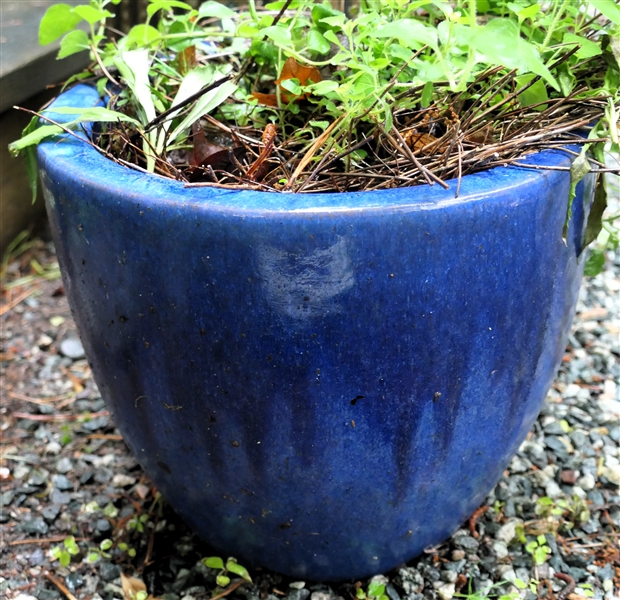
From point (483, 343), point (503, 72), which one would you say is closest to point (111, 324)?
point (483, 343)

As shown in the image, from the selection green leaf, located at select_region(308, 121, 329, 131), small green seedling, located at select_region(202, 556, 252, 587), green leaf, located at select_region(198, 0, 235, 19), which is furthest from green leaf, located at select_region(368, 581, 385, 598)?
green leaf, located at select_region(198, 0, 235, 19)

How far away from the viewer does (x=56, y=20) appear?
110cm

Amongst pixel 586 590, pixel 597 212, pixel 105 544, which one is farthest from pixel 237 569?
pixel 597 212

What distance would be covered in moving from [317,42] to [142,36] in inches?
13.6

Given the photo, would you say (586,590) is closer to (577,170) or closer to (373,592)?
(373,592)

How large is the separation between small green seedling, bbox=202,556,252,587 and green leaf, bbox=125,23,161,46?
92 cm

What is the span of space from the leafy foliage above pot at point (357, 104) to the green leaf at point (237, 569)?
70cm

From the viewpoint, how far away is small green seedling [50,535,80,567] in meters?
1.36

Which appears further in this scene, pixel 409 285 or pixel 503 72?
pixel 503 72

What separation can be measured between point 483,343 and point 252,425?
1.08 ft

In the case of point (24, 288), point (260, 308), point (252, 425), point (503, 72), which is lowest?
point (24, 288)

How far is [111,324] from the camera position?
0.98m

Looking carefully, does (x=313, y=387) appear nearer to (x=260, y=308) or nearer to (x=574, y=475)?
(x=260, y=308)

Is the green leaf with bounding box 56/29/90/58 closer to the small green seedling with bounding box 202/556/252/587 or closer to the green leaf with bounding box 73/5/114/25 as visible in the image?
the green leaf with bounding box 73/5/114/25
